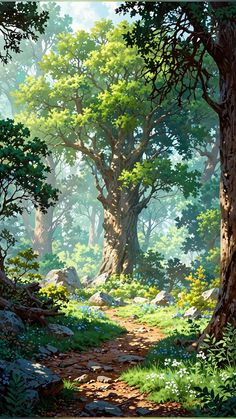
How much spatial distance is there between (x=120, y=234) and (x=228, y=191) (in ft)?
48.2

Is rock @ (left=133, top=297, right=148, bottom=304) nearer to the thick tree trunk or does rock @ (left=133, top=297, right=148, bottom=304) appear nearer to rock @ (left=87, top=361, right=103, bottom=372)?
rock @ (left=87, top=361, right=103, bottom=372)

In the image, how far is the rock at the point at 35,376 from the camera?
18.5 feet

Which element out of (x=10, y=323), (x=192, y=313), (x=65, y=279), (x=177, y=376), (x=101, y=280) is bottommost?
(x=177, y=376)

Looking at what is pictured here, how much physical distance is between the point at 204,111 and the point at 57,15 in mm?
22614

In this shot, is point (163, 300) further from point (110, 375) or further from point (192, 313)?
point (110, 375)

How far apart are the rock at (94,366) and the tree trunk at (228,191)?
6.67 feet

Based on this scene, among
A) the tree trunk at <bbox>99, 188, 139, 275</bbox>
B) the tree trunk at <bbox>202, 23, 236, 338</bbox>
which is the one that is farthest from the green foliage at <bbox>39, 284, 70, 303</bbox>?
the tree trunk at <bbox>99, 188, 139, 275</bbox>

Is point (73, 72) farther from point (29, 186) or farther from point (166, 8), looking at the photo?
point (166, 8)

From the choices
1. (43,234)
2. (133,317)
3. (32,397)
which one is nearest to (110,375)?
(32,397)

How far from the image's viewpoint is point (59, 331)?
10.3 metres

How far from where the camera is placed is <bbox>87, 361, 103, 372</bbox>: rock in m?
8.17

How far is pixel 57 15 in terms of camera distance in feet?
138

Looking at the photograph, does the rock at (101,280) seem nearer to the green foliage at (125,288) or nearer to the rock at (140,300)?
the green foliage at (125,288)

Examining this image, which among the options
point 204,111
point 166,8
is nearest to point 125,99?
point 204,111
